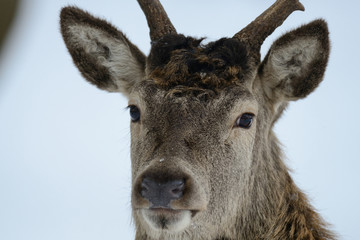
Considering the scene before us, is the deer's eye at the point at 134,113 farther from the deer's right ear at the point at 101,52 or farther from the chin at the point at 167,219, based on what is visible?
the chin at the point at 167,219

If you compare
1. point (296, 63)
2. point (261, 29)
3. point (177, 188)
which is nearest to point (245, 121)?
point (296, 63)

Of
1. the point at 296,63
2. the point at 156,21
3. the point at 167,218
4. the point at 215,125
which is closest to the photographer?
the point at 167,218

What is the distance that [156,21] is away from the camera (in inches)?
270

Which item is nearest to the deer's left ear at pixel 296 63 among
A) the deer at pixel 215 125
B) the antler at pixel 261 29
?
the deer at pixel 215 125

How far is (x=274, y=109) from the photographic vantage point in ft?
21.4

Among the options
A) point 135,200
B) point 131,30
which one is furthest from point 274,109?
point 131,30

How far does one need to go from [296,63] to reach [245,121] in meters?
1.11

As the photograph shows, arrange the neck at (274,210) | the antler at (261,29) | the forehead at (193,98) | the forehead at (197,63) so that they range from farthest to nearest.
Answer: the antler at (261,29)
the neck at (274,210)
the forehead at (197,63)
the forehead at (193,98)

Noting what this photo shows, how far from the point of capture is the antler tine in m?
6.80

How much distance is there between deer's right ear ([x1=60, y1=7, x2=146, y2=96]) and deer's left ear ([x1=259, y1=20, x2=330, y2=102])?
174cm

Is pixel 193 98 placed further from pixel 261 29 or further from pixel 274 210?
pixel 274 210

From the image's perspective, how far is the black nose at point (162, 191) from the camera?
472 centimetres

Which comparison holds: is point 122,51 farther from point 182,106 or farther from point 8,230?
point 8,230

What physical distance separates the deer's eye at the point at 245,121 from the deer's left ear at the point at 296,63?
69cm
